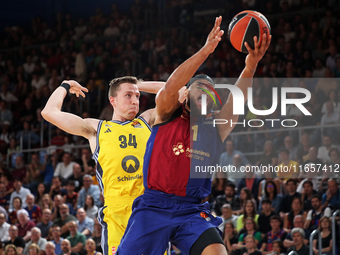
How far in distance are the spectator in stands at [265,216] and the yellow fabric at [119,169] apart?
4608mm

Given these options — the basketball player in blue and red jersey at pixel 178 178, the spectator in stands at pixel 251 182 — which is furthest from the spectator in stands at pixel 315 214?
the basketball player in blue and red jersey at pixel 178 178

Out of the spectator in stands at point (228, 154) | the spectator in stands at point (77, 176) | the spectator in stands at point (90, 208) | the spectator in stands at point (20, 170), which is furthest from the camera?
the spectator in stands at point (20, 170)

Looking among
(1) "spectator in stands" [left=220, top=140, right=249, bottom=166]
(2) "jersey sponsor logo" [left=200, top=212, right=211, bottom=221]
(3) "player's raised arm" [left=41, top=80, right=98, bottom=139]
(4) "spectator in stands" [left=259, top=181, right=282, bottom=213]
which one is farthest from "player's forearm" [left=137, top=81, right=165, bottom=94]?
(1) "spectator in stands" [left=220, top=140, right=249, bottom=166]

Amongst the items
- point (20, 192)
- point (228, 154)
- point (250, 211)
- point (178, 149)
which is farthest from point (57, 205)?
point (178, 149)

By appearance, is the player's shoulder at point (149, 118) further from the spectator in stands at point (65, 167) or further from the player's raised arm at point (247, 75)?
the spectator in stands at point (65, 167)

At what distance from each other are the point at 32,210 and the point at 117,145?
7.81 meters

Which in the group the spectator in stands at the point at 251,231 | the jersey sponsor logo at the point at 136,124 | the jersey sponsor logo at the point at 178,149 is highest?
the jersey sponsor logo at the point at 136,124

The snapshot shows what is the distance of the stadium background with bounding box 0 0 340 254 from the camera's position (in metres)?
13.2

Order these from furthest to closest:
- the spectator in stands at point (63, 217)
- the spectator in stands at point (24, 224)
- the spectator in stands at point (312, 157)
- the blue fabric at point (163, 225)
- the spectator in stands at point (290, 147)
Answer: the spectator in stands at point (24, 224) → the spectator in stands at point (63, 217) → the spectator in stands at point (290, 147) → the spectator in stands at point (312, 157) → the blue fabric at point (163, 225)

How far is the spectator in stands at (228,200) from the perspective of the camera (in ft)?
36.9

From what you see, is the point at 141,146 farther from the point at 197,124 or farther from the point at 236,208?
the point at 236,208

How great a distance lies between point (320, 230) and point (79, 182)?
613cm

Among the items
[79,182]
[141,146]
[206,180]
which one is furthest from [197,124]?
[79,182]

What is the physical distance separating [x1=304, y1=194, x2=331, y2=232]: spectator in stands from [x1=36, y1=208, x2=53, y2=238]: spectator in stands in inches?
215
